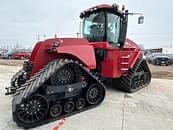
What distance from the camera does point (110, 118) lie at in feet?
12.5

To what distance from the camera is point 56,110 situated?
373 cm

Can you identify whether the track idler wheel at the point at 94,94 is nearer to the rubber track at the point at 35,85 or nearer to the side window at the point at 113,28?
the rubber track at the point at 35,85

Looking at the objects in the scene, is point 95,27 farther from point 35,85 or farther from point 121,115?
point 35,85

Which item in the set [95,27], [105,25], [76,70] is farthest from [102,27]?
[76,70]

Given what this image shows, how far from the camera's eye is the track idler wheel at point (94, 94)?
4328 millimetres

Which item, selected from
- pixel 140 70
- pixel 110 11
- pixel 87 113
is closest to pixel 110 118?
pixel 87 113

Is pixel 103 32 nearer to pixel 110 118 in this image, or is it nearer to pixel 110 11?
pixel 110 11

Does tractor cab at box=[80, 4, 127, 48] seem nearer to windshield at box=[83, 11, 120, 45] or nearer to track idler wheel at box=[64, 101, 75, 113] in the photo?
windshield at box=[83, 11, 120, 45]

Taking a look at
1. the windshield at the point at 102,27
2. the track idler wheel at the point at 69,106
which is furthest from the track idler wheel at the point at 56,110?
the windshield at the point at 102,27

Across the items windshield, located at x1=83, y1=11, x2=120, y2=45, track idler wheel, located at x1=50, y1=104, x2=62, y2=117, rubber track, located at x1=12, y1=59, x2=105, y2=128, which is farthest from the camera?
windshield, located at x1=83, y1=11, x2=120, y2=45

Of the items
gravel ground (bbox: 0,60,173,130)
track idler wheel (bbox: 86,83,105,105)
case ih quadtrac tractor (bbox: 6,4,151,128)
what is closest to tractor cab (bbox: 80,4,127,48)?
case ih quadtrac tractor (bbox: 6,4,151,128)

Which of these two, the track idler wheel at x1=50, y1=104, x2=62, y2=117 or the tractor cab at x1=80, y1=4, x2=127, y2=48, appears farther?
the tractor cab at x1=80, y1=4, x2=127, y2=48

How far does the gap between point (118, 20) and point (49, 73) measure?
10.7 ft

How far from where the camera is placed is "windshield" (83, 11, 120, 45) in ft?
17.9
